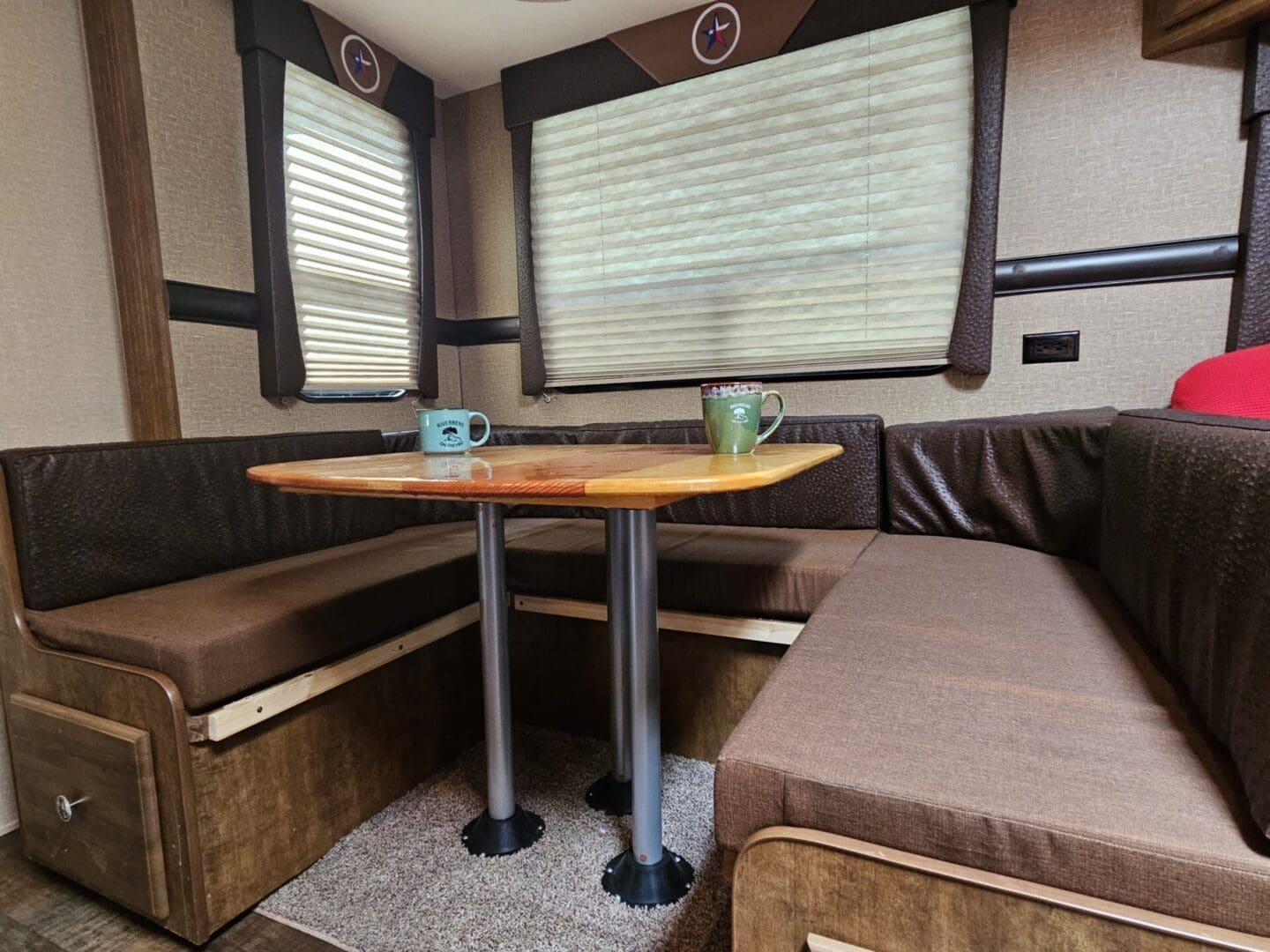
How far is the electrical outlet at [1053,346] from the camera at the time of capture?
1821 mm

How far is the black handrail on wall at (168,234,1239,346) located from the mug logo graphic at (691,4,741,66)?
1.09 metres

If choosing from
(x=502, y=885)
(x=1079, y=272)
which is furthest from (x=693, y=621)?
(x=1079, y=272)

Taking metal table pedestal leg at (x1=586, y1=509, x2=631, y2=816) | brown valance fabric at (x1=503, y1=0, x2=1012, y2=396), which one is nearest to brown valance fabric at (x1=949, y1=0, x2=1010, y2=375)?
brown valance fabric at (x1=503, y1=0, x2=1012, y2=396)

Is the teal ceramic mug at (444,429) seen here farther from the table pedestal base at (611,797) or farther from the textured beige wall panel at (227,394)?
the textured beige wall panel at (227,394)

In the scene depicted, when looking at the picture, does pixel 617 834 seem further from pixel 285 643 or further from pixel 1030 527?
pixel 1030 527

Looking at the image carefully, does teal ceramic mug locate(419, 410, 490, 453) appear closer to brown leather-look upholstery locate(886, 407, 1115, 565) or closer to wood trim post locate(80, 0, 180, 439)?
wood trim post locate(80, 0, 180, 439)

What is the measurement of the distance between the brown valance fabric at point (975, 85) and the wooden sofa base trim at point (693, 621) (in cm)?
103

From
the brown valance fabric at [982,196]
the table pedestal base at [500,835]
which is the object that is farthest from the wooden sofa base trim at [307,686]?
the brown valance fabric at [982,196]

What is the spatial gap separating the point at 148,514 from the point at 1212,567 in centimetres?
178

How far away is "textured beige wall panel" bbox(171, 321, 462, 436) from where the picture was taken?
5.87 feet

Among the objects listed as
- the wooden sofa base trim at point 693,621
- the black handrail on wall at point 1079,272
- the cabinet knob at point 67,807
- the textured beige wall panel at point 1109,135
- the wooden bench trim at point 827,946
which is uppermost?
the textured beige wall panel at point 1109,135

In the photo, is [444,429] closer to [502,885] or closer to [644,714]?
[644,714]

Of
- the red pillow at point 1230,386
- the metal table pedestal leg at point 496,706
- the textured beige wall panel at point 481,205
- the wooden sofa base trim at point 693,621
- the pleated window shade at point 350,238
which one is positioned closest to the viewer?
the metal table pedestal leg at point 496,706

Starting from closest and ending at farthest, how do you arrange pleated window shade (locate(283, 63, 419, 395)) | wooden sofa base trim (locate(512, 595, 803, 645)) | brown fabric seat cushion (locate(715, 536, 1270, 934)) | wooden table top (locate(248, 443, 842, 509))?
brown fabric seat cushion (locate(715, 536, 1270, 934)) → wooden table top (locate(248, 443, 842, 509)) → wooden sofa base trim (locate(512, 595, 803, 645)) → pleated window shade (locate(283, 63, 419, 395))
